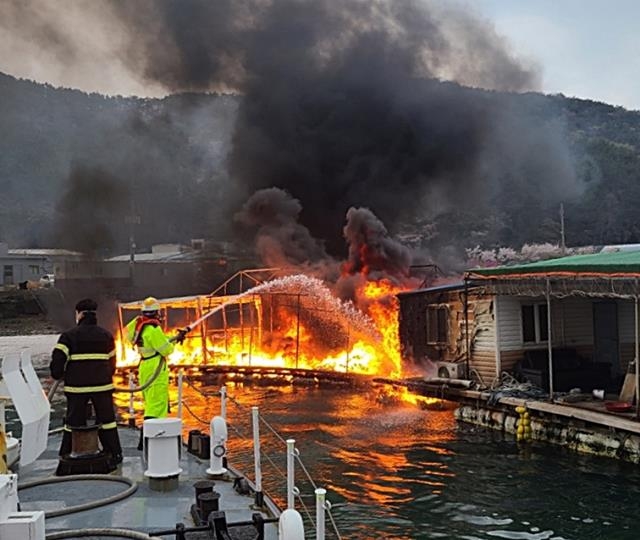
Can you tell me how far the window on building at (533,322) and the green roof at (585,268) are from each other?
72.6 inches

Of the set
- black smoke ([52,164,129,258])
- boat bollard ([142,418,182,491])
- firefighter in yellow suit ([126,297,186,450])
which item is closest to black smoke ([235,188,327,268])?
black smoke ([52,164,129,258])

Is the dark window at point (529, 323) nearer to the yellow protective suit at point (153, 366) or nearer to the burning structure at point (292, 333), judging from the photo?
the burning structure at point (292, 333)

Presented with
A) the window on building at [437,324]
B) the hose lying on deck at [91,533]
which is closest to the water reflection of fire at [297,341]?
the window on building at [437,324]

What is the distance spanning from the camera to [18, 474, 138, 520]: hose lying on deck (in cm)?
734

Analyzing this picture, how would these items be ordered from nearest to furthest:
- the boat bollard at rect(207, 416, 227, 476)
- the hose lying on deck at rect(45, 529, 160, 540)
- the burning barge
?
the hose lying on deck at rect(45, 529, 160, 540) → the boat bollard at rect(207, 416, 227, 476) → the burning barge

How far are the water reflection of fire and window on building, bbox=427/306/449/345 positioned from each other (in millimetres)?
4651

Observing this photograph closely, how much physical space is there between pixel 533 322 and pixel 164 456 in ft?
46.5

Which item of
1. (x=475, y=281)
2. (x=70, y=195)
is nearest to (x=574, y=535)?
(x=475, y=281)

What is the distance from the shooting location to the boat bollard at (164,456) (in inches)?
316

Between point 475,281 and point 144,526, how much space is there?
14302 millimetres

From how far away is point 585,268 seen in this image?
15.0 metres

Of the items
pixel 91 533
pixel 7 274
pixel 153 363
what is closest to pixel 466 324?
pixel 153 363

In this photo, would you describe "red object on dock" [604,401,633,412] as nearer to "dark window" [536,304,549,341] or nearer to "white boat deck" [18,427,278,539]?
"dark window" [536,304,549,341]

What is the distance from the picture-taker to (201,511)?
21.8 ft
